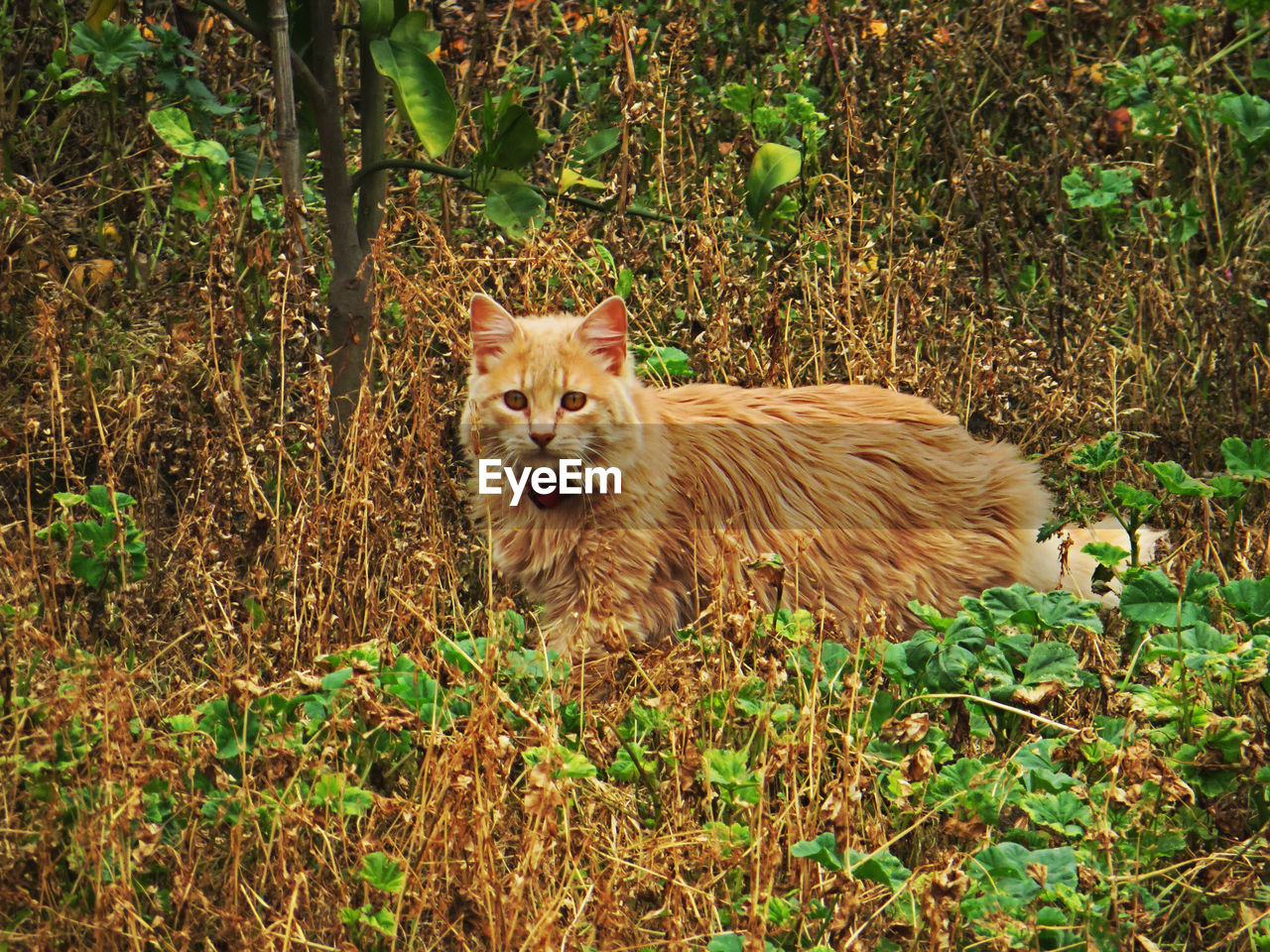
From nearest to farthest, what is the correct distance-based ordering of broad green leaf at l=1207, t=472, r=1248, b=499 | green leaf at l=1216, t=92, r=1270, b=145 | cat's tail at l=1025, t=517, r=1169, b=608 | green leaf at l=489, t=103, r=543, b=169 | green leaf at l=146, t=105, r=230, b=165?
1. broad green leaf at l=1207, t=472, r=1248, b=499
2. cat's tail at l=1025, t=517, r=1169, b=608
3. green leaf at l=489, t=103, r=543, b=169
4. green leaf at l=146, t=105, r=230, b=165
5. green leaf at l=1216, t=92, r=1270, b=145

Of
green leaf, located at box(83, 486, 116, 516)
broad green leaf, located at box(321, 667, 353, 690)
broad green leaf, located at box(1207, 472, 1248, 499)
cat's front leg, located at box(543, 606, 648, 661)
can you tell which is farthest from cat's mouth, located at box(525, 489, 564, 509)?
broad green leaf, located at box(1207, 472, 1248, 499)

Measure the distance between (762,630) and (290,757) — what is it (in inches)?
42.3

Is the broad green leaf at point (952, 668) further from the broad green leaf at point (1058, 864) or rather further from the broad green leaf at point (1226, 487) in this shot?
the broad green leaf at point (1226, 487)

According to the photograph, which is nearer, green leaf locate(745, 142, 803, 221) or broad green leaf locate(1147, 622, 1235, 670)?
broad green leaf locate(1147, 622, 1235, 670)

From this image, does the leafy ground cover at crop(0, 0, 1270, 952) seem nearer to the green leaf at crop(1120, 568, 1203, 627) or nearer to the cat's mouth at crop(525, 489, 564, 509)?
the green leaf at crop(1120, 568, 1203, 627)

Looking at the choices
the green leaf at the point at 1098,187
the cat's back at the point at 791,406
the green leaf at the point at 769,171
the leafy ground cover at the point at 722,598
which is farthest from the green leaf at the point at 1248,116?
the cat's back at the point at 791,406

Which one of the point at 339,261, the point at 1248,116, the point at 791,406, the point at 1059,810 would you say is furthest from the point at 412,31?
the point at 1248,116

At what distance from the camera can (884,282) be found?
4.55 m

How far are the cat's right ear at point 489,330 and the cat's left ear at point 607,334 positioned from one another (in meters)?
0.19

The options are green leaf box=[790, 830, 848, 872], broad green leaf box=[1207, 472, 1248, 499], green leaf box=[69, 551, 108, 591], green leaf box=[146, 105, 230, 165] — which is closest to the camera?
green leaf box=[790, 830, 848, 872]

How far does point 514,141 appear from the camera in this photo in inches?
143

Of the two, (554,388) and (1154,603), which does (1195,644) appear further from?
(554,388)

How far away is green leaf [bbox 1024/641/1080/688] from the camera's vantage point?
263 cm

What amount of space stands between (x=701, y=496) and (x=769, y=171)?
1.29 m
